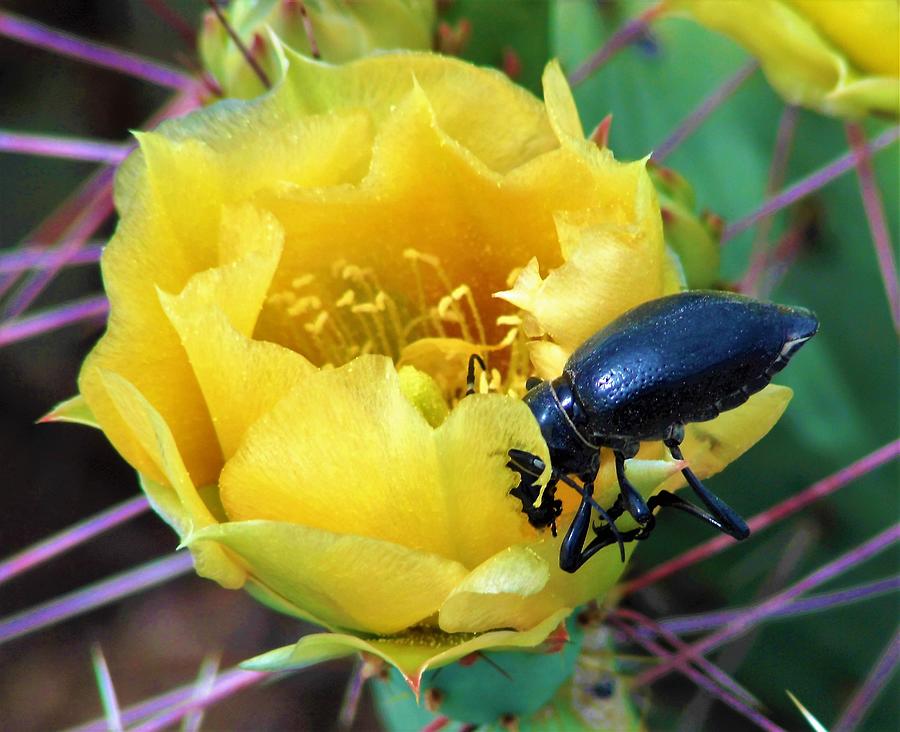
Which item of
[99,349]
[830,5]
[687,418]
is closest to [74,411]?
[99,349]

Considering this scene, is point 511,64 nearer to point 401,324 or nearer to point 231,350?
point 401,324

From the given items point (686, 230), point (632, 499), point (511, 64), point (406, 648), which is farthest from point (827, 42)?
point (406, 648)

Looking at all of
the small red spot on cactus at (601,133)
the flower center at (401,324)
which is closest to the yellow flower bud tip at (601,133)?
the small red spot on cactus at (601,133)

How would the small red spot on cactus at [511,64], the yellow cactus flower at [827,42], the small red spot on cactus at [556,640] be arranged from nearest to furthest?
the small red spot on cactus at [556,640], the yellow cactus flower at [827,42], the small red spot on cactus at [511,64]

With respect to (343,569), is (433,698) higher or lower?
lower

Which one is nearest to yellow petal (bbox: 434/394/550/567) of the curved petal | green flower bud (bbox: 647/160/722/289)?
the curved petal

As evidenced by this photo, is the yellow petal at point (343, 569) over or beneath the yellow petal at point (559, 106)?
beneath

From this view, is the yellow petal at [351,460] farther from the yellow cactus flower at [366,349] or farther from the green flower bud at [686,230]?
the green flower bud at [686,230]

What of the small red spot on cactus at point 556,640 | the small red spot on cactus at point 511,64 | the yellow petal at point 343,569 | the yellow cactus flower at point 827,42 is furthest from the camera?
the small red spot on cactus at point 511,64
